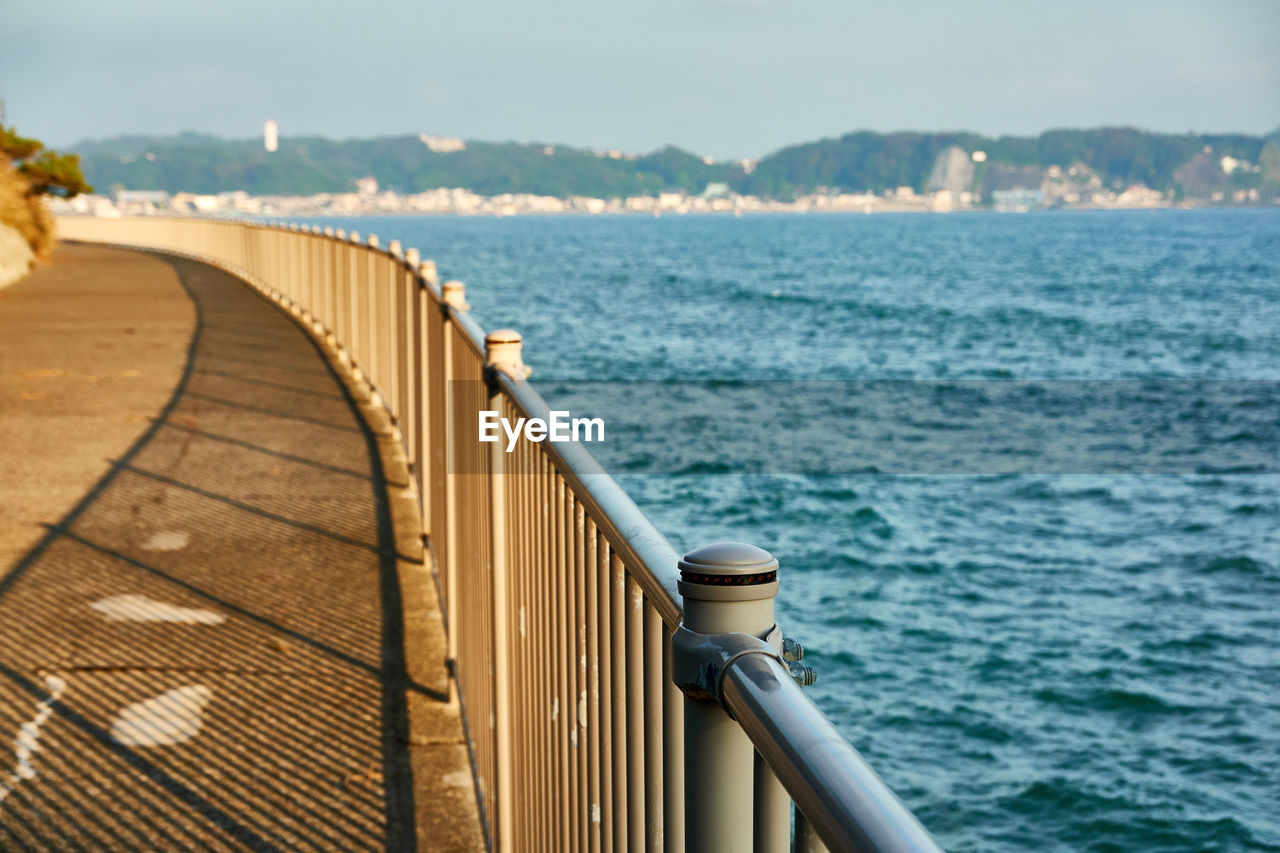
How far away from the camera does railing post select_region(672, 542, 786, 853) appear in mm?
1441

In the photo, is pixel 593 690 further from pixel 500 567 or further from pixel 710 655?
pixel 500 567

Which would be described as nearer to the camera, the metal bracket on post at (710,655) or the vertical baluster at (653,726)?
the metal bracket on post at (710,655)

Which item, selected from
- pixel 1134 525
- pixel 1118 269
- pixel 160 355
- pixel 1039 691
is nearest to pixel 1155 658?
pixel 1039 691

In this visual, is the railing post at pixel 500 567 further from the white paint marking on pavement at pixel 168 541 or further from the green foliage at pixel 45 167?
the green foliage at pixel 45 167

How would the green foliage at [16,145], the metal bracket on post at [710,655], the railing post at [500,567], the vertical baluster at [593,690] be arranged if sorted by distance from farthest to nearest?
the green foliage at [16,145] → the railing post at [500,567] → the vertical baluster at [593,690] → the metal bracket on post at [710,655]

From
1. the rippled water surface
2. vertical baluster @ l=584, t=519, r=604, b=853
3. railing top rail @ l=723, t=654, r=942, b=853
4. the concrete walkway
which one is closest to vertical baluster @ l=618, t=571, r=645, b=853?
vertical baluster @ l=584, t=519, r=604, b=853

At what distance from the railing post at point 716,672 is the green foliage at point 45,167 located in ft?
140

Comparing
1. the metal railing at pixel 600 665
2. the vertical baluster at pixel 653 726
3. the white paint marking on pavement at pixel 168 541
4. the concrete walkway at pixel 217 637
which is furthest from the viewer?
the white paint marking on pavement at pixel 168 541

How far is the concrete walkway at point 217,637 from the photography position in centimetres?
423

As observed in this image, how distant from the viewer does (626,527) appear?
216 centimetres

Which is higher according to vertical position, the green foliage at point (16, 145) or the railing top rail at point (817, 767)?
the green foliage at point (16, 145)

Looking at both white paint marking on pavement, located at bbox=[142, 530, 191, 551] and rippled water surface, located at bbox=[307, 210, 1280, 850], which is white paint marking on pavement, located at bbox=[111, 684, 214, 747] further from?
rippled water surface, located at bbox=[307, 210, 1280, 850]

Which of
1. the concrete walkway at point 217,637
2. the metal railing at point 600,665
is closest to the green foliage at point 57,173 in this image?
the concrete walkway at point 217,637

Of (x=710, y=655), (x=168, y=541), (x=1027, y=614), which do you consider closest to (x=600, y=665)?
(x=710, y=655)
